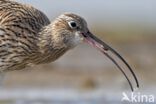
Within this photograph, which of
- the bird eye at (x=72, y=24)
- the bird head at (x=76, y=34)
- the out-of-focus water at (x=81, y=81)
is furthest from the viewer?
the out-of-focus water at (x=81, y=81)

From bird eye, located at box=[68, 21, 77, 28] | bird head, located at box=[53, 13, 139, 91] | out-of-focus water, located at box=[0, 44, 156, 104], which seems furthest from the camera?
out-of-focus water, located at box=[0, 44, 156, 104]

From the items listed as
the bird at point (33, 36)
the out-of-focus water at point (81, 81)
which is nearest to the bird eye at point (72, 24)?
the bird at point (33, 36)

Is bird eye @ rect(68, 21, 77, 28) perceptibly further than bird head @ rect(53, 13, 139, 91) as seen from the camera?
Yes

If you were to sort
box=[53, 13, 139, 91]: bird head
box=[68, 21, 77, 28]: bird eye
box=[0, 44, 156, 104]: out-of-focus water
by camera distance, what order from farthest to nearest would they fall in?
box=[0, 44, 156, 104]: out-of-focus water, box=[68, 21, 77, 28]: bird eye, box=[53, 13, 139, 91]: bird head

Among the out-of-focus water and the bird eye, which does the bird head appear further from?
the out-of-focus water

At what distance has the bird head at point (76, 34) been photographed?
69.7 ft

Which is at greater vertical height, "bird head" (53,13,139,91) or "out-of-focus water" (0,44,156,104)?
"out-of-focus water" (0,44,156,104)

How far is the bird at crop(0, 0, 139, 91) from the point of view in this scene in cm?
2145

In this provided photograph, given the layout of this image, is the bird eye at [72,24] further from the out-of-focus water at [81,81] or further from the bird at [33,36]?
the out-of-focus water at [81,81]

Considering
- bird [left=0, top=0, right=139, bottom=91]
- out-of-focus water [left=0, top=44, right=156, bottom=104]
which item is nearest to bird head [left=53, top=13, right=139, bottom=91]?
bird [left=0, top=0, right=139, bottom=91]

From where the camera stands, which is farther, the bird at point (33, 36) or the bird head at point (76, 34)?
the bird at point (33, 36)

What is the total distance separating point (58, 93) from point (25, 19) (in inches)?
197

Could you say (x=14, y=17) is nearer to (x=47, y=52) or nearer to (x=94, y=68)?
(x=47, y=52)

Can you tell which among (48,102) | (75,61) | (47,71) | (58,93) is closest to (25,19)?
(48,102)
